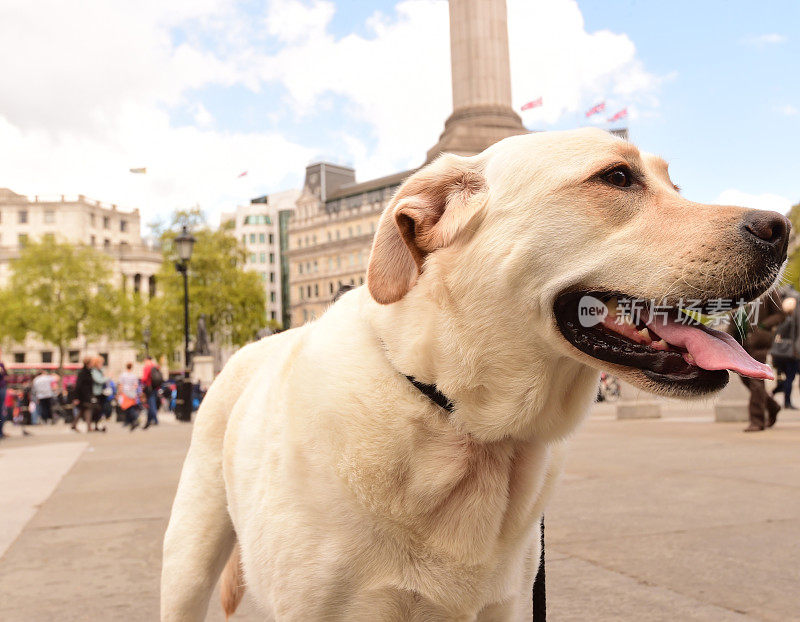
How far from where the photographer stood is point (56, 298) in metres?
58.4

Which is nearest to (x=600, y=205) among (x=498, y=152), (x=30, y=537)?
(x=498, y=152)

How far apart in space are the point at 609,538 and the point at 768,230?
301 cm

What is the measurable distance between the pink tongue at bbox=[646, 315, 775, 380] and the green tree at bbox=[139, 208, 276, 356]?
50366 mm

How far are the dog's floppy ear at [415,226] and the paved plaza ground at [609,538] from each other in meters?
1.90

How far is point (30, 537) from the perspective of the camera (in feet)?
17.4

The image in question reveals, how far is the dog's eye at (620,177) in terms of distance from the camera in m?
1.89

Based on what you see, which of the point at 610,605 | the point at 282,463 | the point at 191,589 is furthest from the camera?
the point at 610,605

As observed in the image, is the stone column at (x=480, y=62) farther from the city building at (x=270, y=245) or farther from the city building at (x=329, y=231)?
the city building at (x=270, y=245)

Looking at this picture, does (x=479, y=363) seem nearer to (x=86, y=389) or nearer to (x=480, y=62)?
(x=480, y=62)

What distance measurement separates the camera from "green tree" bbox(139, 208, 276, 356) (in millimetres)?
51531

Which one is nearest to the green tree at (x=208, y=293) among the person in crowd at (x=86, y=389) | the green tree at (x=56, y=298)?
the green tree at (x=56, y=298)

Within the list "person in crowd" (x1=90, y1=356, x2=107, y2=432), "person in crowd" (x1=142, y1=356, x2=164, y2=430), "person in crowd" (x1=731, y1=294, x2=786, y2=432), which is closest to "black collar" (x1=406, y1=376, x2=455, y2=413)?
"person in crowd" (x1=731, y1=294, x2=786, y2=432)

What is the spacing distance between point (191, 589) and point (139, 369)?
86111 mm

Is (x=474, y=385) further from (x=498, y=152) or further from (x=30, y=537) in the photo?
(x=30, y=537)
